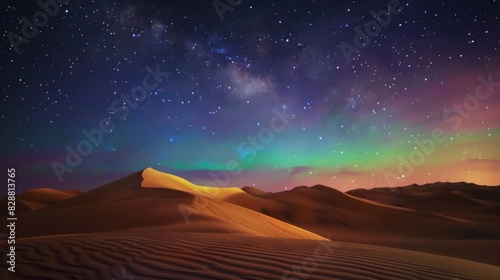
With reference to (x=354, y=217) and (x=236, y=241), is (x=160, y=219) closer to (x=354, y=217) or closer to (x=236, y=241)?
(x=236, y=241)

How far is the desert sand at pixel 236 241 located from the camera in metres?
3.04

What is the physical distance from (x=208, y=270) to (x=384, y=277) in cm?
186

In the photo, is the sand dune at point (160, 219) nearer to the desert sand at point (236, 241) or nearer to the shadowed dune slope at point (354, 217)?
the desert sand at point (236, 241)

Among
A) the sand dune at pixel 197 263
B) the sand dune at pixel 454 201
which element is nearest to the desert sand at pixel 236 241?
the sand dune at pixel 197 263

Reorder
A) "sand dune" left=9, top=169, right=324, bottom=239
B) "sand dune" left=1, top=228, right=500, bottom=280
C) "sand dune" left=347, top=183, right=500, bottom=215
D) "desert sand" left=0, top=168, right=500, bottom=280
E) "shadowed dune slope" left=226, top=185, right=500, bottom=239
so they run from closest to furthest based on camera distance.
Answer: "sand dune" left=1, top=228, right=500, bottom=280 < "desert sand" left=0, top=168, right=500, bottom=280 < "sand dune" left=9, top=169, right=324, bottom=239 < "shadowed dune slope" left=226, top=185, right=500, bottom=239 < "sand dune" left=347, top=183, right=500, bottom=215

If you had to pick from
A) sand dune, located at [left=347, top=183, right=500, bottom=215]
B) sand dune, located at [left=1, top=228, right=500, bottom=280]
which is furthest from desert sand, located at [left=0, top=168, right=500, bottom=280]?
sand dune, located at [left=347, top=183, right=500, bottom=215]

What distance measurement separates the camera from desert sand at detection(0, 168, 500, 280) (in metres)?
3.04

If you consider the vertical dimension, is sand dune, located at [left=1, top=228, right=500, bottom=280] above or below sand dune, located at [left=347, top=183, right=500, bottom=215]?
below

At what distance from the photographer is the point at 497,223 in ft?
62.8

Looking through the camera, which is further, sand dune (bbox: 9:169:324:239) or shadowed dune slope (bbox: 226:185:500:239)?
shadowed dune slope (bbox: 226:185:500:239)

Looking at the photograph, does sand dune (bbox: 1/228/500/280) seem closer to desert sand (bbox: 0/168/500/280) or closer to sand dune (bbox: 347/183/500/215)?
desert sand (bbox: 0/168/500/280)

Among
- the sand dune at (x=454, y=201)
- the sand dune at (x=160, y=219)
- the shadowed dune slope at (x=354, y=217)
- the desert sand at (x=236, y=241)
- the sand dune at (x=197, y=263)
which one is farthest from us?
the sand dune at (x=454, y=201)

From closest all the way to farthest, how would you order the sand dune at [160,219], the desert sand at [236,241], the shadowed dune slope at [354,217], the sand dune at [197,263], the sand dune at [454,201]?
the sand dune at [197,263] < the desert sand at [236,241] < the sand dune at [160,219] < the shadowed dune slope at [354,217] < the sand dune at [454,201]

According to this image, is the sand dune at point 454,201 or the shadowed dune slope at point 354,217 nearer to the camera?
the shadowed dune slope at point 354,217
